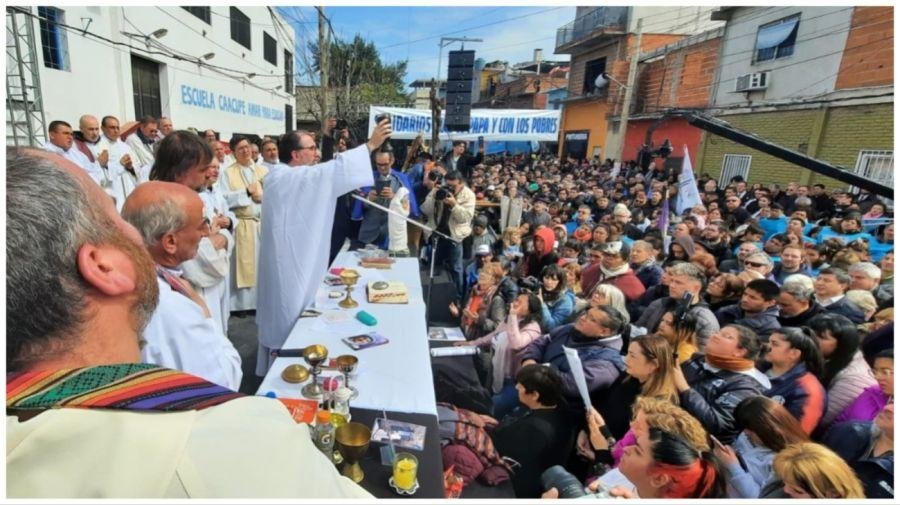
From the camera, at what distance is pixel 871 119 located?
913cm

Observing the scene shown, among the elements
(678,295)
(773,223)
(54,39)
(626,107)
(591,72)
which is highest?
(591,72)

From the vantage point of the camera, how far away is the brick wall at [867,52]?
8.85 metres

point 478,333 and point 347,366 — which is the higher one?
point 347,366

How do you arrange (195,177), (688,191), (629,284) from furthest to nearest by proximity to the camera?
(688,191) → (629,284) → (195,177)

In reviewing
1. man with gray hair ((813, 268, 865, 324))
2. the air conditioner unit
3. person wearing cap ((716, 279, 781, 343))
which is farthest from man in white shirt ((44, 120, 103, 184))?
the air conditioner unit

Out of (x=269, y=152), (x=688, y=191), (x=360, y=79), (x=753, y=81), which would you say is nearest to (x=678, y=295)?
(x=688, y=191)

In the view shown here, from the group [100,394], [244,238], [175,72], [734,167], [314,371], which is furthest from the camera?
[734,167]

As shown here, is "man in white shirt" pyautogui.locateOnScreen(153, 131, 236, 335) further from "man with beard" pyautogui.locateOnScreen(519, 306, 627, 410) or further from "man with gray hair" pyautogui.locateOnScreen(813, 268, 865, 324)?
"man with gray hair" pyautogui.locateOnScreen(813, 268, 865, 324)

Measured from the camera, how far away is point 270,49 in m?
18.1

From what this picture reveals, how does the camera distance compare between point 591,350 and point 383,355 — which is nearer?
point 383,355

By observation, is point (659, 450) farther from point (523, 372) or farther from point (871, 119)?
point (871, 119)

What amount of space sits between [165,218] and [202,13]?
45.2 feet

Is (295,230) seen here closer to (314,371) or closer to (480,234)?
(314,371)

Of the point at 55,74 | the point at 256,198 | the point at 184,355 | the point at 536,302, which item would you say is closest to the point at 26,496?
the point at 184,355
